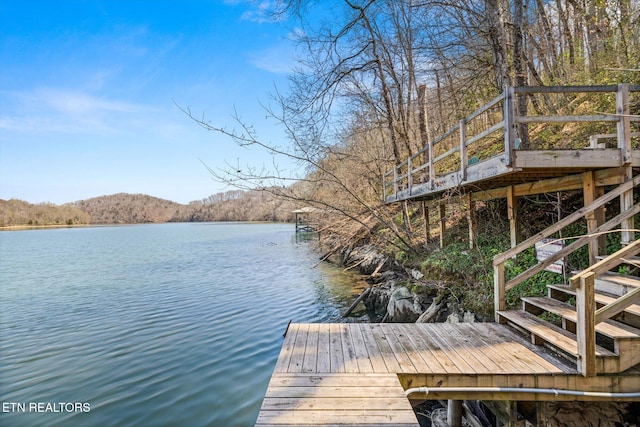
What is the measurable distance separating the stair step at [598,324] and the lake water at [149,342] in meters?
4.07

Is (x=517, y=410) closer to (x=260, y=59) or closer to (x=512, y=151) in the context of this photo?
(x=512, y=151)

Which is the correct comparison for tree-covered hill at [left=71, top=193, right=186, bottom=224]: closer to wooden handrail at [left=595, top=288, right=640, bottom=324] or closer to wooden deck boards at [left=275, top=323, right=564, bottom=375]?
wooden deck boards at [left=275, top=323, right=564, bottom=375]

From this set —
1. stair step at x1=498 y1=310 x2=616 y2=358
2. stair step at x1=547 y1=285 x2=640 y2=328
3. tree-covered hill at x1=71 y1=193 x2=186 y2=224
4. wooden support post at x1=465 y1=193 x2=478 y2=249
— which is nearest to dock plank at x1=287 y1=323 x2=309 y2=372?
stair step at x1=498 y1=310 x2=616 y2=358

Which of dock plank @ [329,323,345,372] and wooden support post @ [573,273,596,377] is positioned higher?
wooden support post @ [573,273,596,377]

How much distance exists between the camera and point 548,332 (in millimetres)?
3523

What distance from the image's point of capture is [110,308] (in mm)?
9961

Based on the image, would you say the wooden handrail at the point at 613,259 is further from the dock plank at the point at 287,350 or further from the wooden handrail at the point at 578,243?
the dock plank at the point at 287,350

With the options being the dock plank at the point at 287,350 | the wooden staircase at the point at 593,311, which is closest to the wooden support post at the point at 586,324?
the wooden staircase at the point at 593,311

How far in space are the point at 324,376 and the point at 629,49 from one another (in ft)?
33.4

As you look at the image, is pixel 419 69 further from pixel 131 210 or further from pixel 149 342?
pixel 131 210

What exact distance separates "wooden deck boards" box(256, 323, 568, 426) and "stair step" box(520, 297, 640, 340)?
498 mm

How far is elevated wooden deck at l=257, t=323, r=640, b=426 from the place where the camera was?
103 inches

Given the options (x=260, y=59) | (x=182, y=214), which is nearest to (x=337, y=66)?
(x=260, y=59)

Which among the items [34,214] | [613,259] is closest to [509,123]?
[613,259]
